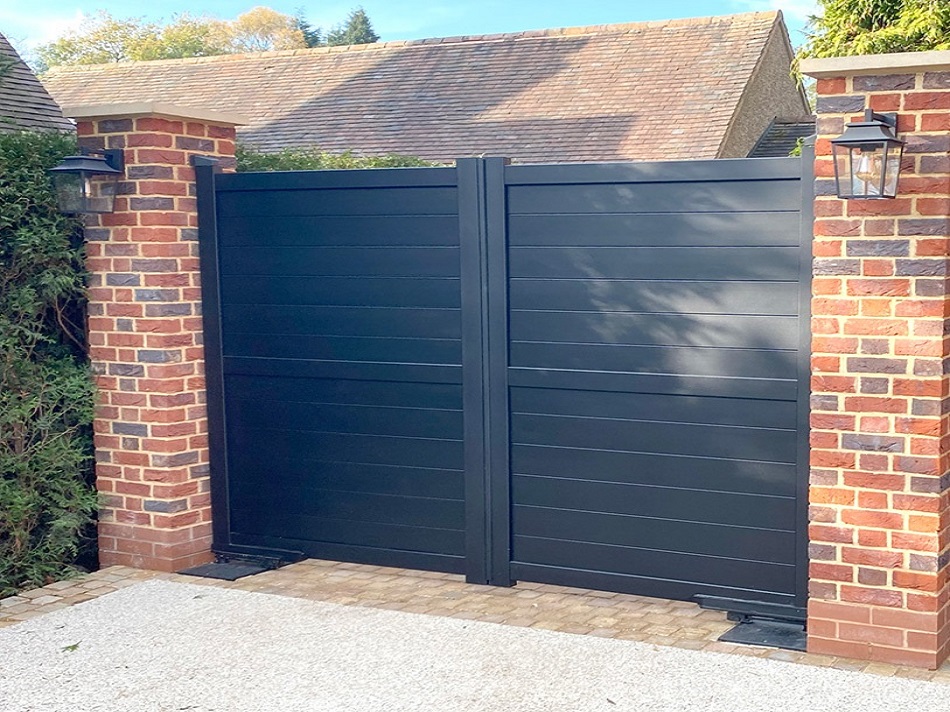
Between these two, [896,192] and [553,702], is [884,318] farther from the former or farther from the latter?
[553,702]

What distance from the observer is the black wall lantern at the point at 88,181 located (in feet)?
17.0

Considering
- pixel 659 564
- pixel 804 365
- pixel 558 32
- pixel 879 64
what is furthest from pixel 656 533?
pixel 558 32

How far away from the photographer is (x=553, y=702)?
3711 millimetres

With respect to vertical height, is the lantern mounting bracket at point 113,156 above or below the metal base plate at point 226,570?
above

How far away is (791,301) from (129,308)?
3.05m

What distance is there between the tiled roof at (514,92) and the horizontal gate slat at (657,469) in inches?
514

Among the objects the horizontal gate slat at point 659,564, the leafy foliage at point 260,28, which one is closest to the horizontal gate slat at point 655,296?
the horizontal gate slat at point 659,564

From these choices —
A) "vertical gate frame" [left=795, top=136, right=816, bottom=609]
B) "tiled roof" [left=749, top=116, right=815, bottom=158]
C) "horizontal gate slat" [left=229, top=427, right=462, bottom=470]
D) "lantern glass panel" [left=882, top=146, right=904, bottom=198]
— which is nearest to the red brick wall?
"horizontal gate slat" [left=229, top=427, right=462, bottom=470]

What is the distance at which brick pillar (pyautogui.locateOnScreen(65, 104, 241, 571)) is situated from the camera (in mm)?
5402

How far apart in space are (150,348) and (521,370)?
1.81m

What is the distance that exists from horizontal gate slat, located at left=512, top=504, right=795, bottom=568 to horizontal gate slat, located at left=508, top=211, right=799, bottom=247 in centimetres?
115

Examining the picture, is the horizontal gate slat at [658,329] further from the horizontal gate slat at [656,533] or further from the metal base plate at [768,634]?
the metal base plate at [768,634]

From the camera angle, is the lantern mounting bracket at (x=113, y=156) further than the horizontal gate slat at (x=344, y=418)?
Yes

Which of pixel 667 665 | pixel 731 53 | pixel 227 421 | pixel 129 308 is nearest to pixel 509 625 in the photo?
pixel 667 665
